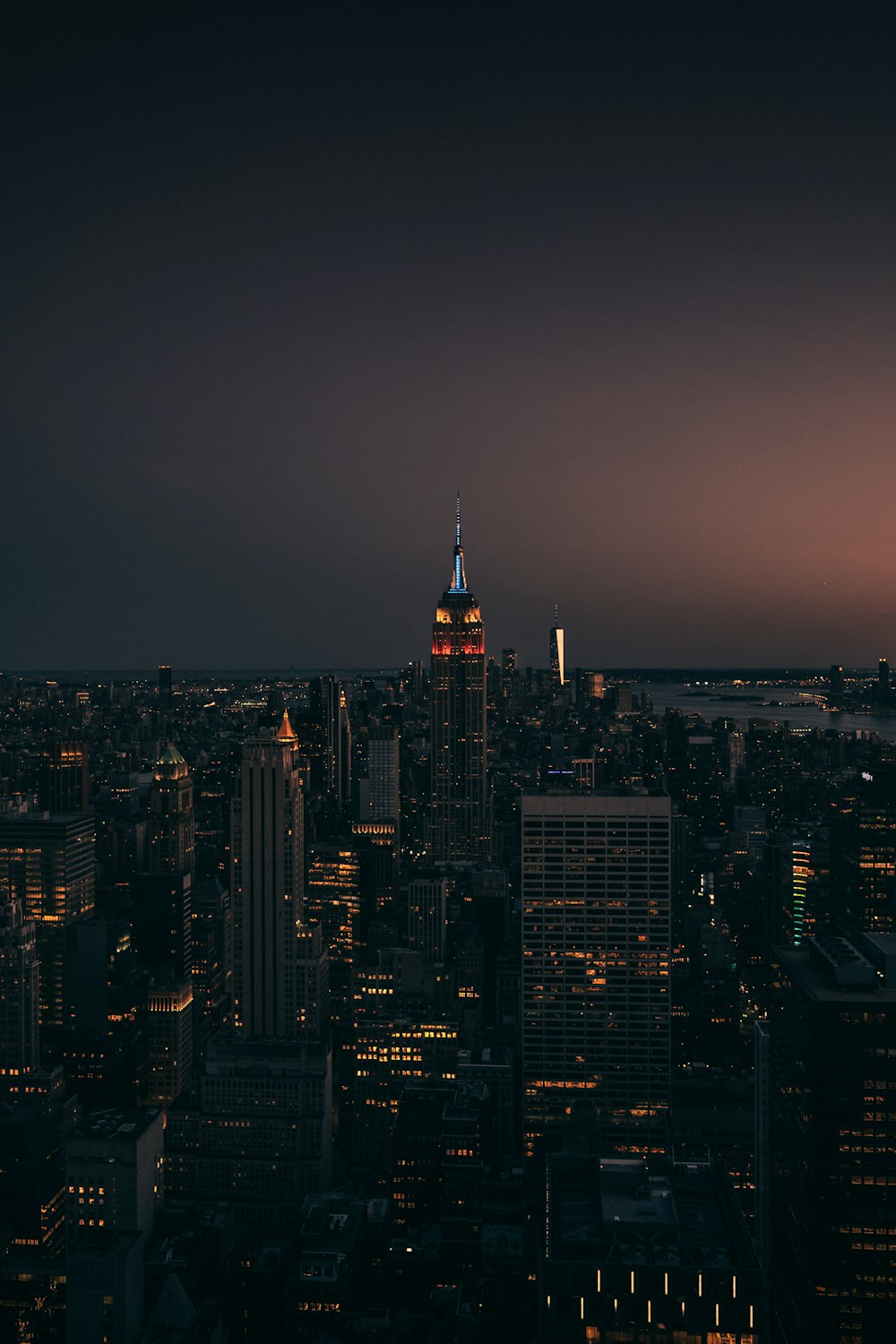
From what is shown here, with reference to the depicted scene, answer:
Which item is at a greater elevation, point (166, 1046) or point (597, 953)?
point (597, 953)

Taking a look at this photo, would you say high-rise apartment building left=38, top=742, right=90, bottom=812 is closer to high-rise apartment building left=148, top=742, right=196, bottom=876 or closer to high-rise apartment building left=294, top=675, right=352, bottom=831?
high-rise apartment building left=148, top=742, right=196, bottom=876

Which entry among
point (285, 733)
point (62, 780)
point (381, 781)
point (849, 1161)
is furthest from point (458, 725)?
point (849, 1161)

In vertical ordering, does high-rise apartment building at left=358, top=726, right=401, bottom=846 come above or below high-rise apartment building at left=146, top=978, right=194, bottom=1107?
above

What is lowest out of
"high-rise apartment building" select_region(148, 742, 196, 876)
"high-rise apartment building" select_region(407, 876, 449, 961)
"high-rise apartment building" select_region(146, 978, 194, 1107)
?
"high-rise apartment building" select_region(146, 978, 194, 1107)

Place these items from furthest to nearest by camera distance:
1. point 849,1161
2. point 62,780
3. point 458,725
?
point 458,725
point 62,780
point 849,1161

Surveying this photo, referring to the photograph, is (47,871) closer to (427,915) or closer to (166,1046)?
(166,1046)

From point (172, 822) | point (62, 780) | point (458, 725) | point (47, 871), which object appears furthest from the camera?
point (458, 725)

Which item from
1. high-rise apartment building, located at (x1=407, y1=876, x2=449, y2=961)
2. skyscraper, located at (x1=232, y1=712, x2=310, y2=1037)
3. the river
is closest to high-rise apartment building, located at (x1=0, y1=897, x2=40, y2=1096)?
skyscraper, located at (x1=232, y1=712, x2=310, y2=1037)
